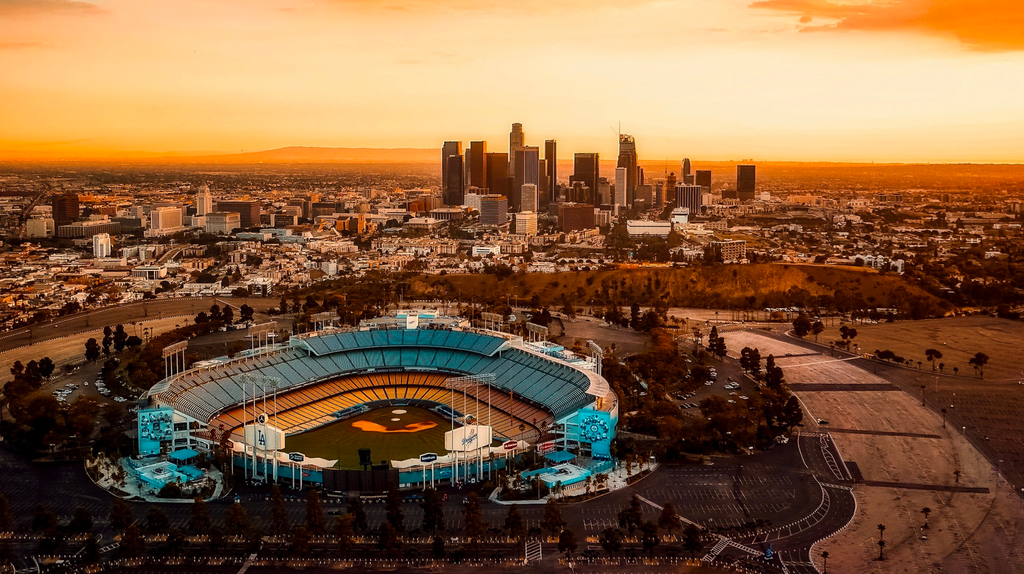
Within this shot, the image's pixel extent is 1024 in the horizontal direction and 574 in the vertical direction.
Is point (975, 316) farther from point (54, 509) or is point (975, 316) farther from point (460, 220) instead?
point (460, 220)

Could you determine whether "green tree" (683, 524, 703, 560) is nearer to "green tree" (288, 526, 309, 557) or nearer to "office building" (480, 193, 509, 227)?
"green tree" (288, 526, 309, 557)

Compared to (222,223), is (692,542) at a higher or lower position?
lower

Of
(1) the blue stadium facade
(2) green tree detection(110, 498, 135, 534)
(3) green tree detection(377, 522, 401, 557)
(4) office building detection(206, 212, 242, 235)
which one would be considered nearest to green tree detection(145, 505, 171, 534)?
(2) green tree detection(110, 498, 135, 534)

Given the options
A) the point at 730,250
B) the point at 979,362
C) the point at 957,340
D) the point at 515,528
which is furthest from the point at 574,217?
the point at 515,528

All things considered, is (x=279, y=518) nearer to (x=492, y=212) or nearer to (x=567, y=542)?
(x=567, y=542)

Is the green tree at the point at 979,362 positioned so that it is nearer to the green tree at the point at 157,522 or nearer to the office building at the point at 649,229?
the green tree at the point at 157,522

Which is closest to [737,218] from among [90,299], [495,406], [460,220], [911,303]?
[460,220]

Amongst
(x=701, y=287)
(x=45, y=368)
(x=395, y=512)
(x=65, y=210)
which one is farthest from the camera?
(x=65, y=210)
